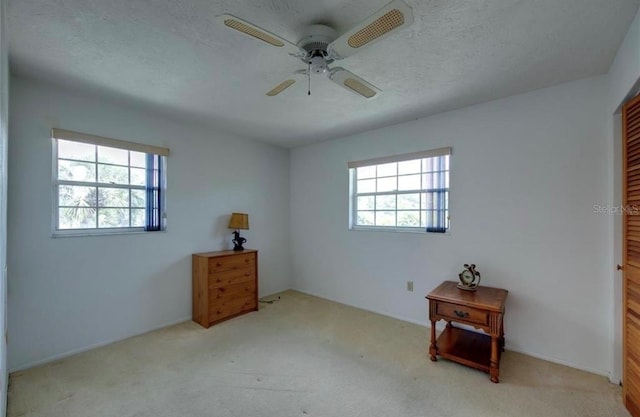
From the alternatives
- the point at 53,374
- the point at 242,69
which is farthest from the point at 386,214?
the point at 53,374

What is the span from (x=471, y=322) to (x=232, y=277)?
259 centimetres

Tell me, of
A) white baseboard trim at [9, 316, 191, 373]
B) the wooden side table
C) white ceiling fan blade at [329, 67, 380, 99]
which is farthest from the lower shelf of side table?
white baseboard trim at [9, 316, 191, 373]

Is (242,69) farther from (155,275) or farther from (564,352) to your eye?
(564,352)

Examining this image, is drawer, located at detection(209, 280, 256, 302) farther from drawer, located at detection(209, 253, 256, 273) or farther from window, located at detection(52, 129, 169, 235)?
window, located at detection(52, 129, 169, 235)

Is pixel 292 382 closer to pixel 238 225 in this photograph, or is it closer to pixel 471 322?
pixel 471 322

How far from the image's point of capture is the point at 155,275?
3123 millimetres

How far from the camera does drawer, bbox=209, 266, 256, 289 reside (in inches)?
128

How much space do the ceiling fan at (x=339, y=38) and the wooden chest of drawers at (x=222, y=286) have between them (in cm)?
219

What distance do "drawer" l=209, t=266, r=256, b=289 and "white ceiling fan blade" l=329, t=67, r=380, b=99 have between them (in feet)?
8.32

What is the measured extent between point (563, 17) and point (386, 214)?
2.45 meters

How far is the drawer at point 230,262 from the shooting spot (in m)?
3.25

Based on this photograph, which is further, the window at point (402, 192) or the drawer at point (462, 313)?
the window at point (402, 192)

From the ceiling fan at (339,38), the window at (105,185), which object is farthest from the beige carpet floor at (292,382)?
the ceiling fan at (339,38)

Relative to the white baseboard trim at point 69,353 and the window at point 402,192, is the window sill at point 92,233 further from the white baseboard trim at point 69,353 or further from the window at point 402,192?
the window at point 402,192
